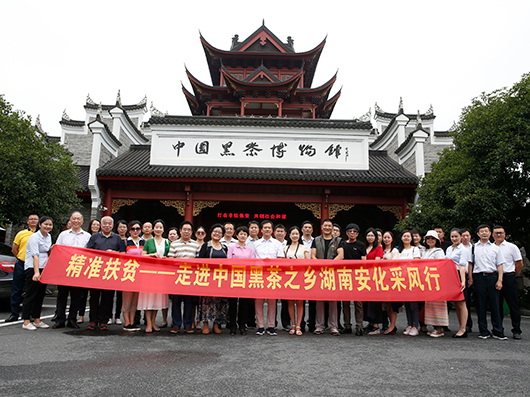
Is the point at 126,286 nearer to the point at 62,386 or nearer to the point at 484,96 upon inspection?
the point at 62,386

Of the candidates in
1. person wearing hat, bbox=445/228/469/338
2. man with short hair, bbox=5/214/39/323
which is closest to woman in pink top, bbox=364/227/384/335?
person wearing hat, bbox=445/228/469/338

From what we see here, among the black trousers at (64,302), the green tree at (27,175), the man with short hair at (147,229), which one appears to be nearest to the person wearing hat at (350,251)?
the man with short hair at (147,229)

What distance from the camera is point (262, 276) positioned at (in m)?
5.33

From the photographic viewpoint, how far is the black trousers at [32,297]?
204 inches

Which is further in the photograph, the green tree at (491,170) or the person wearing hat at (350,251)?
the green tree at (491,170)

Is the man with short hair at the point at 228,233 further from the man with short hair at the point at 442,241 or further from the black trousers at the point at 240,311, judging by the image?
the man with short hair at the point at 442,241

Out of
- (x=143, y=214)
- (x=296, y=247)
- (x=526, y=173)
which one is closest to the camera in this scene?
(x=296, y=247)

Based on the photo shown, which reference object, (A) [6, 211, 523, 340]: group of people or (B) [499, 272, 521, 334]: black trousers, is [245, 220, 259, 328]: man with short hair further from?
(B) [499, 272, 521, 334]: black trousers

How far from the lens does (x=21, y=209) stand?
1001 cm

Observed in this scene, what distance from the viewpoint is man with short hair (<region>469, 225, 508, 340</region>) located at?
208 inches

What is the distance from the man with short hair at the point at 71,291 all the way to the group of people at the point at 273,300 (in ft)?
0.04

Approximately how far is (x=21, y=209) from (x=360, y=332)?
9.15m

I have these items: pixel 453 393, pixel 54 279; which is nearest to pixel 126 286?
pixel 54 279

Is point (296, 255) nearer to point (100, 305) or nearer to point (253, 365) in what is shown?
point (253, 365)
